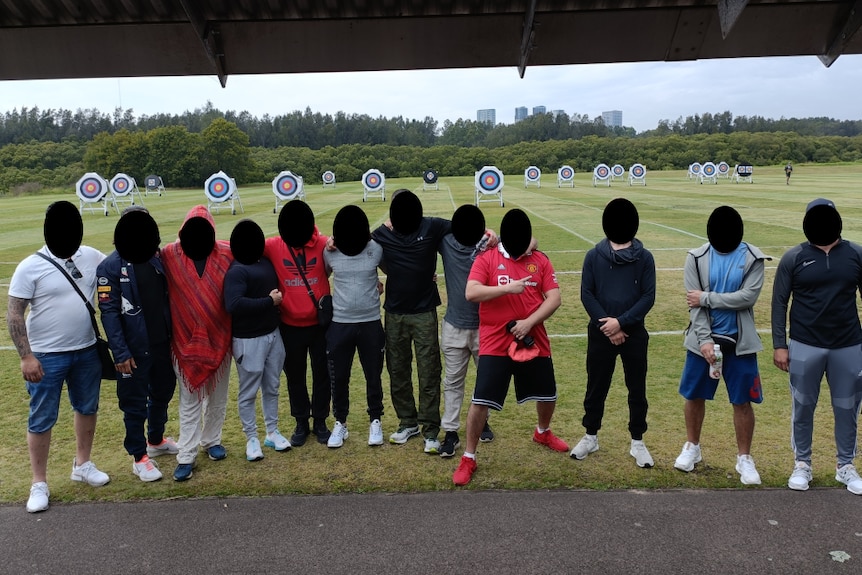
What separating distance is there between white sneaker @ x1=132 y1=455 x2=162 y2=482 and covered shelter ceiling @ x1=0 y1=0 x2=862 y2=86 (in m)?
2.58

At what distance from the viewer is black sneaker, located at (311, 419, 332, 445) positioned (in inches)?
198

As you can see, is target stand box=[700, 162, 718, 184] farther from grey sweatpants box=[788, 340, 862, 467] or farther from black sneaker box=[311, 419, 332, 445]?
black sneaker box=[311, 419, 332, 445]

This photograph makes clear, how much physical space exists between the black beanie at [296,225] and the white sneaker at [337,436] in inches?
57.2

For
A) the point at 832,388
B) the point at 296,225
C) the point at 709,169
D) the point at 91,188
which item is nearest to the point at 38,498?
the point at 296,225

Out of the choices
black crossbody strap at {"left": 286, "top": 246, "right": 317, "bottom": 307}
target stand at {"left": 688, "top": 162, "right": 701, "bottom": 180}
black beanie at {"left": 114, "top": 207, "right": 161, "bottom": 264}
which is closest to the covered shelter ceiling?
black beanie at {"left": 114, "top": 207, "right": 161, "bottom": 264}

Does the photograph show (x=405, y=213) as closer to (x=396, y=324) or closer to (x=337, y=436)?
(x=396, y=324)

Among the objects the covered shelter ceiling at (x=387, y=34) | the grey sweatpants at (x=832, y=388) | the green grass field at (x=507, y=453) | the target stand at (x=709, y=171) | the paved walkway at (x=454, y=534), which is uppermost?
the covered shelter ceiling at (x=387, y=34)

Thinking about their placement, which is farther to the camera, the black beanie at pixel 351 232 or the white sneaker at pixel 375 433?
the white sneaker at pixel 375 433

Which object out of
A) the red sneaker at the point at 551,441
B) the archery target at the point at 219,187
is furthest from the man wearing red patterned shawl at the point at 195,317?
the archery target at the point at 219,187

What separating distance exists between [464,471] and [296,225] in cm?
212

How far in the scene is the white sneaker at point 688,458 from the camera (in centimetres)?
435

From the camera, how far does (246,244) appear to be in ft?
15.0

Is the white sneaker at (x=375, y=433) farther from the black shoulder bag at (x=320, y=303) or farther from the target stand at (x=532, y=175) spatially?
the target stand at (x=532, y=175)

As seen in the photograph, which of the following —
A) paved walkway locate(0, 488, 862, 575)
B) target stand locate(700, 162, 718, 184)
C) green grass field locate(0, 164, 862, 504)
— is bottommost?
green grass field locate(0, 164, 862, 504)
